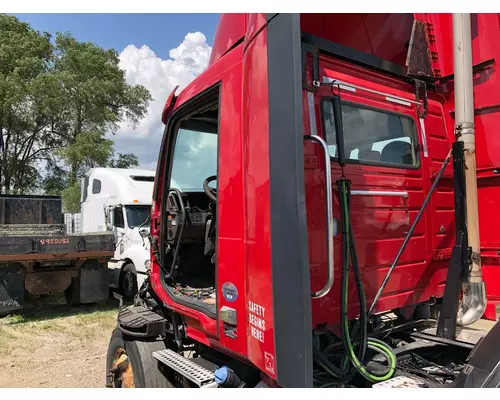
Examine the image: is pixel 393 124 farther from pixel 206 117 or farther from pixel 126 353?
pixel 126 353

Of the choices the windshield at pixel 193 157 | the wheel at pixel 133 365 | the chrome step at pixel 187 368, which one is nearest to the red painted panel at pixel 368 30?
the windshield at pixel 193 157

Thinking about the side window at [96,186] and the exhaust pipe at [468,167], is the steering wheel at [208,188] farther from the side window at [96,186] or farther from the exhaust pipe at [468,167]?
the side window at [96,186]

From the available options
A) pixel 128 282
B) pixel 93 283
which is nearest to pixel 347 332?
pixel 93 283

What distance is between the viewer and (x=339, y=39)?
2.93 meters

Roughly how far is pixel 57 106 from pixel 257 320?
22006 mm

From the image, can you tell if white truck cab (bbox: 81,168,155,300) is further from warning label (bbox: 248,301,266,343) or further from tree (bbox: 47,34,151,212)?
tree (bbox: 47,34,151,212)

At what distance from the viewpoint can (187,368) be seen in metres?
2.67

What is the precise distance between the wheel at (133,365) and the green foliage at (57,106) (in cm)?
1723

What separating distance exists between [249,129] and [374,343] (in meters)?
1.46

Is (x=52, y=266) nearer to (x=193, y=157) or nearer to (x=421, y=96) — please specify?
(x=193, y=157)

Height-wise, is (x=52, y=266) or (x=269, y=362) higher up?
(x=269, y=362)

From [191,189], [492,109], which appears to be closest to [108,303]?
[191,189]

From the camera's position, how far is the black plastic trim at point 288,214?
73.2 inches

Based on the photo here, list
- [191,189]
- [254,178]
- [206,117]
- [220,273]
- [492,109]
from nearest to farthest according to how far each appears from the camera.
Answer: [254,178]
[220,273]
[492,109]
[206,117]
[191,189]
